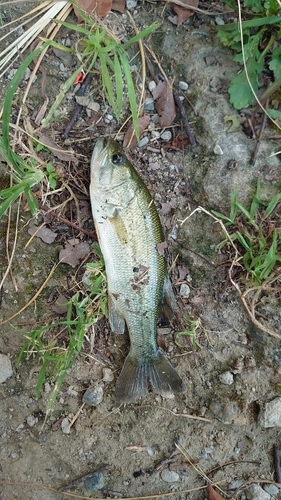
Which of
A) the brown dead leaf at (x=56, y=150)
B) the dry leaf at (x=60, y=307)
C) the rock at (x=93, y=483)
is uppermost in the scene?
the brown dead leaf at (x=56, y=150)

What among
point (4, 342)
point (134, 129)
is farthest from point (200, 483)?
point (134, 129)

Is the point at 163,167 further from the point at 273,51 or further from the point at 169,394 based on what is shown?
the point at 169,394

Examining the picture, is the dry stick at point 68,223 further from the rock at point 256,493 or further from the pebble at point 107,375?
the rock at point 256,493

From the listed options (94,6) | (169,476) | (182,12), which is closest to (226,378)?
(169,476)

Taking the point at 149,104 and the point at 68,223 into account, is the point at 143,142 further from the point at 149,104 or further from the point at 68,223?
the point at 68,223

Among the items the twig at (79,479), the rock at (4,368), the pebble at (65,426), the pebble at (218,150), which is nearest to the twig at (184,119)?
the pebble at (218,150)

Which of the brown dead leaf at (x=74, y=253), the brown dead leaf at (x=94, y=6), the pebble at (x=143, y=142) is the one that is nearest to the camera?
the brown dead leaf at (x=94, y=6)

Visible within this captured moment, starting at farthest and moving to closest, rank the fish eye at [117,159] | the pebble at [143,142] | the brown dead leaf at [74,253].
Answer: the pebble at [143,142]
the brown dead leaf at [74,253]
the fish eye at [117,159]

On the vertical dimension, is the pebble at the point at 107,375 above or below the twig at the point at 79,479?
above

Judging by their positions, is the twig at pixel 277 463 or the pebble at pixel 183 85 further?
the pebble at pixel 183 85
